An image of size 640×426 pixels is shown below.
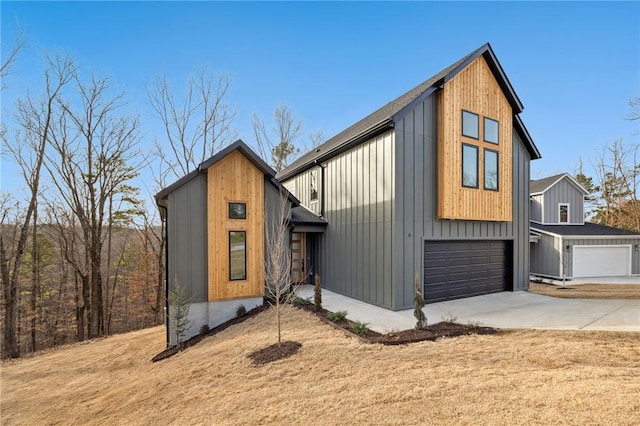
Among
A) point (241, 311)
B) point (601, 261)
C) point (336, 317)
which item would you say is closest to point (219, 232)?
point (241, 311)

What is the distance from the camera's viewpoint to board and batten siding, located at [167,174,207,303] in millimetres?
7992

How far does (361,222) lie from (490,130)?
5146mm

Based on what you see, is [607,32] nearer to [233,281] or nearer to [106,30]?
[233,281]

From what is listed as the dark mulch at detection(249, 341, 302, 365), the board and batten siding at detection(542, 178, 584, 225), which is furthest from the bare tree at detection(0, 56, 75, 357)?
the board and batten siding at detection(542, 178, 584, 225)

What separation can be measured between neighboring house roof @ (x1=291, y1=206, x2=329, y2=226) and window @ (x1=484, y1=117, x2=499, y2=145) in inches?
248

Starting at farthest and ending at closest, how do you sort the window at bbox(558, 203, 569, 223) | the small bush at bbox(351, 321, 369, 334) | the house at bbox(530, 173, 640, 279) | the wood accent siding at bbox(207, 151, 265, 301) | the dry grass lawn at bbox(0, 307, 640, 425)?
the window at bbox(558, 203, 569, 223) < the house at bbox(530, 173, 640, 279) < the wood accent siding at bbox(207, 151, 265, 301) < the small bush at bbox(351, 321, 369, 334) < the dry grass lawn at bbox(0, 307, 640, 425)

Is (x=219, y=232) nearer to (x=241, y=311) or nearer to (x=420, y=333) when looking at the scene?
(x=241, y=311)

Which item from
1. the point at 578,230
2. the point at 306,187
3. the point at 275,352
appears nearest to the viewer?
the point at 275,352

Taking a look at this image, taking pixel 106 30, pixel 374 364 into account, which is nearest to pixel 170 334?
pixel 374 364

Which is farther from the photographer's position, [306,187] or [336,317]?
[306,187]

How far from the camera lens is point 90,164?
565 inches

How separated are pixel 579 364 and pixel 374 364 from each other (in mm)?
2970

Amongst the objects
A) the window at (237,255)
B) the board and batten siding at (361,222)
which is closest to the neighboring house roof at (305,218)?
the board and batten siding at (361,222)

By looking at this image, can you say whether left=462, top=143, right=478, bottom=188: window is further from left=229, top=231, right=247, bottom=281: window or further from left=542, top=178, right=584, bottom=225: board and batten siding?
left=542, top=178, right=584, bottom=225: board and batten siding
